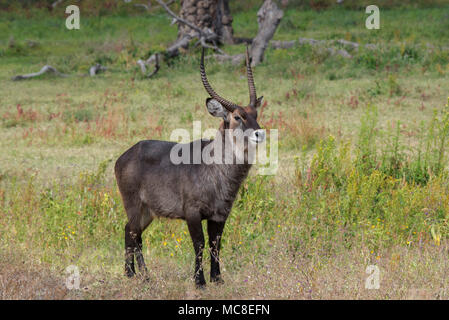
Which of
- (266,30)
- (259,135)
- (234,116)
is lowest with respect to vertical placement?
(259,135)

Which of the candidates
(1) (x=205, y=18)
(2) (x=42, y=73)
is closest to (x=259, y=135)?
(2) (x=42, y=73)

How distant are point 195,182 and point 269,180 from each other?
10.1 feet

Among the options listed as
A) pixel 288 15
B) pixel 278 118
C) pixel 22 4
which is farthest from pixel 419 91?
pixel 22 4

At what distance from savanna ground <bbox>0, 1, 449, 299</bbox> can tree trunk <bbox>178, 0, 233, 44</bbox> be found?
9.61 feet

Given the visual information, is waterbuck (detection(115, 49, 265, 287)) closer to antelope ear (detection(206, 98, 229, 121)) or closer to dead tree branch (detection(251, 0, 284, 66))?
antelope ear (detection(206, 98, 229, 121))

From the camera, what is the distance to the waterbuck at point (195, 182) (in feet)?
17.9

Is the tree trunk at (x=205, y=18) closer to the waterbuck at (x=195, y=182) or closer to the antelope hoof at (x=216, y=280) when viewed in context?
the waterbuck at (x=195, y=182)

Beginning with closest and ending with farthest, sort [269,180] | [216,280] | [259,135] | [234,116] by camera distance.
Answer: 1. [259,135]
2. [234,116]
3. [216,280]
4. [269,180]

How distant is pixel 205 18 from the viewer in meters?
21.4

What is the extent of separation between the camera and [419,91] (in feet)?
47.3

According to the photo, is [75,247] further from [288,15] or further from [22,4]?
[22,4]

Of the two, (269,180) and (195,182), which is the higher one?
(195,182)

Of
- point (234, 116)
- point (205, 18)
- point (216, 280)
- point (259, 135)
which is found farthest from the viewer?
point (205, 18)

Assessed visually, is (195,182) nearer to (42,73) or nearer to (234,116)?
(234,116)
